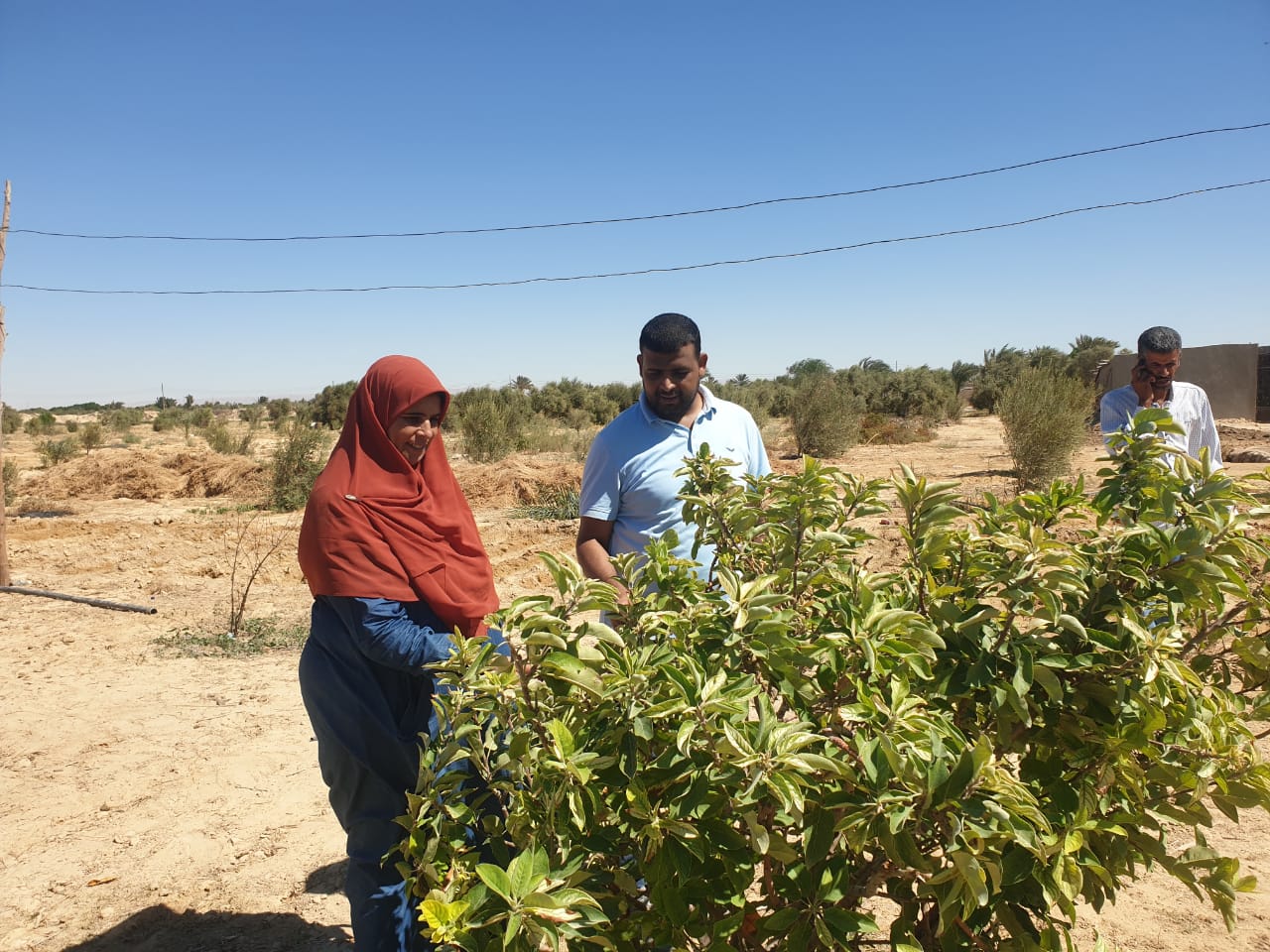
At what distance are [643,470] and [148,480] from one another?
14940 millimetres

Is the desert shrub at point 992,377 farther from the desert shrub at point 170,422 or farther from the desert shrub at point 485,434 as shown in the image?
the desert shrub at point 170,422

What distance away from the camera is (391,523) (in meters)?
2.13

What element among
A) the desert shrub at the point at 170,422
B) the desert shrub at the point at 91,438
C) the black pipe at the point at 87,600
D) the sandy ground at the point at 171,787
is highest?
the desert shrub at the point at 170,422

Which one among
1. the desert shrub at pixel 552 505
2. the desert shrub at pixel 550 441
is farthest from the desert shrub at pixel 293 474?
the desert shrub at pixel 550 441

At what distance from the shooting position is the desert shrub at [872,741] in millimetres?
1129

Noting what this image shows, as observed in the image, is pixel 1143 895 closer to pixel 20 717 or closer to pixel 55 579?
pixel 20 717

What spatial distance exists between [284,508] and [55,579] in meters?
4.69

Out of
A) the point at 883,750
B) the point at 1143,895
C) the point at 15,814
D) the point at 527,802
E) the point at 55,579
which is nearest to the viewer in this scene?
the point at 883,750

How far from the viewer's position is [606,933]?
133cm

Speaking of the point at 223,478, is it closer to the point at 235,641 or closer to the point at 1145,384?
the point at 235,641

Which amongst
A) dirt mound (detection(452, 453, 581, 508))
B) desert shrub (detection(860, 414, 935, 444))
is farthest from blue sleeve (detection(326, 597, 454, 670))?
desert shrub (detection(860, 414, 935, 444))

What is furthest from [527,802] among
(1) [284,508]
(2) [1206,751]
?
(1) [284,508]

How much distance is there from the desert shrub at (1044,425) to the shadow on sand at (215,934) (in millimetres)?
11390

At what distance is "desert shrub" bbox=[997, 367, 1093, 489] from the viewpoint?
38.3ft
